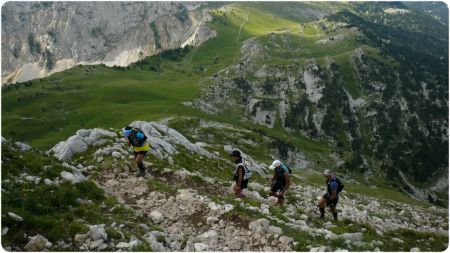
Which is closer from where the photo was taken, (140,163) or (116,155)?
(140,163)

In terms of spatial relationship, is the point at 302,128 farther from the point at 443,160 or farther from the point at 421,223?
the point at 421,223

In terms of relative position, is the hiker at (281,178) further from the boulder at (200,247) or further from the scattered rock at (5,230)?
the scattered rock at (5,230)

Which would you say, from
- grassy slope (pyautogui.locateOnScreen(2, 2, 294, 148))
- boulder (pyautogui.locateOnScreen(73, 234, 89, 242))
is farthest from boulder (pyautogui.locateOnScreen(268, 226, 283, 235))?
grassy slope (pyautogui.locateOnScreen(2, 2, 294, 148))

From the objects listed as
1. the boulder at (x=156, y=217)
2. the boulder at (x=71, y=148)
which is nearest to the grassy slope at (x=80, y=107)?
the boulder at (x=71, y=148)

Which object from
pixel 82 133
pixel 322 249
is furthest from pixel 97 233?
pixel 82 133

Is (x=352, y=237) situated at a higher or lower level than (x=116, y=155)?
higher

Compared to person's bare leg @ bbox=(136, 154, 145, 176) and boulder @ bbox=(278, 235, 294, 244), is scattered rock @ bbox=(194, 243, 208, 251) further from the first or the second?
person's bare leg @ bbox=(136, 154, 145, 176)

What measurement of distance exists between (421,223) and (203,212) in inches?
1025

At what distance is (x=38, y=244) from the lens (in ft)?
47.2

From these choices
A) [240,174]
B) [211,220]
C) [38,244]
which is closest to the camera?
[38,244]

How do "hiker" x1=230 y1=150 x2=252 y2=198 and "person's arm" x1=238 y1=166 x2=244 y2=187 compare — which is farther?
"person's arm" x1=238 y1=166 x2=244 y2=187

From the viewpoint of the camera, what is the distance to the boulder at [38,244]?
14305 mm

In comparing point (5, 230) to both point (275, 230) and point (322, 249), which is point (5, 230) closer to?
point (275, 230)

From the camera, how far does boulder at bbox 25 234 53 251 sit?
14305 mm
